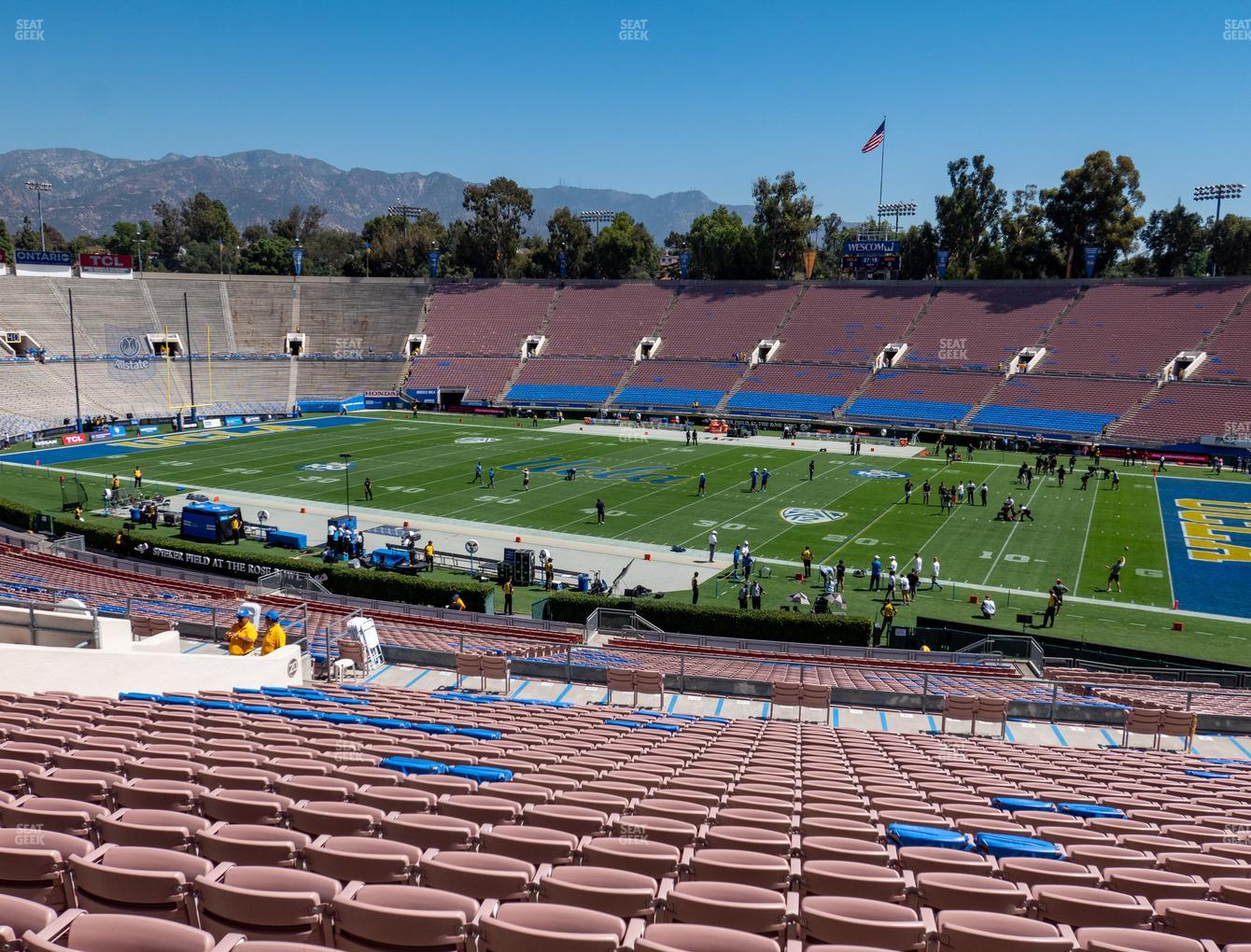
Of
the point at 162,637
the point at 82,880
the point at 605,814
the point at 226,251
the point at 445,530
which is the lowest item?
the point at 445,530

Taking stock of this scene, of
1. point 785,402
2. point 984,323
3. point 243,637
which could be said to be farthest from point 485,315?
point 243,637

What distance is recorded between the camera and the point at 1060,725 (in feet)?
49.9

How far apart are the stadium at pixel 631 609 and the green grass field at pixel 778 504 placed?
0.36 m

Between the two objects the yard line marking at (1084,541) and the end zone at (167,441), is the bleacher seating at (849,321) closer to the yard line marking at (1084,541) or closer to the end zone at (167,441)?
the yard line marking at (1084,541)

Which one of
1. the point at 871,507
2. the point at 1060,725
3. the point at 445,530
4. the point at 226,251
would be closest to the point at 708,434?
the point at 871,507

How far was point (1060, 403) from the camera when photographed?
60812 millimetres

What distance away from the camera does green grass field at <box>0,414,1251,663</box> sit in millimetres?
27875

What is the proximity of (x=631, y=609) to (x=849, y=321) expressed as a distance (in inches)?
2275

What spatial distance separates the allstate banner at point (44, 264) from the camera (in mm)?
74750

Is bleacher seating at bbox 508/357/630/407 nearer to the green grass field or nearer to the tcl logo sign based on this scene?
the green grass field

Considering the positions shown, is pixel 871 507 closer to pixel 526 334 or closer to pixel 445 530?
pixel 445 530

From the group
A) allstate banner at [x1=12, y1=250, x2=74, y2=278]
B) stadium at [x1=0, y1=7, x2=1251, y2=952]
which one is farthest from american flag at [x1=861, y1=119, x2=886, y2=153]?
allstate banner at [x1=12, y1=250, x2=74, y2=278]

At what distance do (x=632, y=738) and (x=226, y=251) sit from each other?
161 meters

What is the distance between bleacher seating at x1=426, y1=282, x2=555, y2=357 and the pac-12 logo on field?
47.7m
